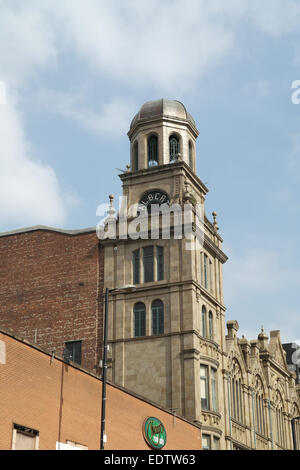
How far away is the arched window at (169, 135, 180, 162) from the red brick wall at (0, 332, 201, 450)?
71.0ft

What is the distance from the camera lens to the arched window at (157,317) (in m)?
47.1

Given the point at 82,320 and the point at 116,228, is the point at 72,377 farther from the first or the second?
the point at 116,228

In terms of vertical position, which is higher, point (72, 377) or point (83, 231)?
point (83, 231)

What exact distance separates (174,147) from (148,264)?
393 inches

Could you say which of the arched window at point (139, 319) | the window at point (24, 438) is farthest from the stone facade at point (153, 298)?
the window at point (24, 438)

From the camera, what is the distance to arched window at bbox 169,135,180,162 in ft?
175

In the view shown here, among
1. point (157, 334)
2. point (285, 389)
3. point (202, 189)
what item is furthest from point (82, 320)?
point (285, 389)

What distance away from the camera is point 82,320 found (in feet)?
159

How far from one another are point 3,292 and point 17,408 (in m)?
24.2

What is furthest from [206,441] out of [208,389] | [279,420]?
[279,420]

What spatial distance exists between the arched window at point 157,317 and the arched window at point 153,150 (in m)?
11.4

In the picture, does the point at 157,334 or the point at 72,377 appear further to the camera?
the point at 157,334

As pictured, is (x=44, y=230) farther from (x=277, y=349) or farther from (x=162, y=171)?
(x=277, y=349)

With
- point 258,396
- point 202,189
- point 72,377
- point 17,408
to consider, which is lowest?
point 17,408
